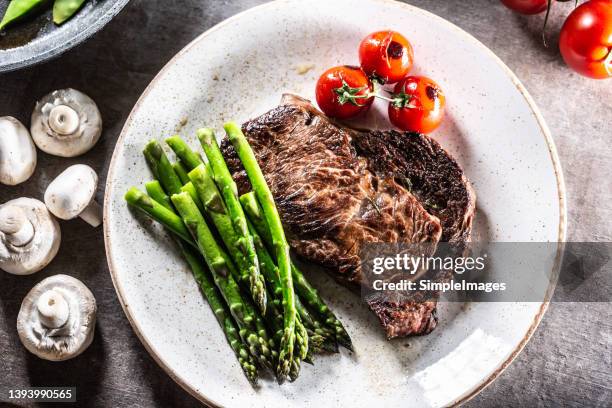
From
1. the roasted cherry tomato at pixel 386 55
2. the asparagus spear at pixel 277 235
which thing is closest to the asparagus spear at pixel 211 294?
the asparagus spear at pixel 277 235

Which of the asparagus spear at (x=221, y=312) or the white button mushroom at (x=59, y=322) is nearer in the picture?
the asparagus spear at (x=221, y=312)

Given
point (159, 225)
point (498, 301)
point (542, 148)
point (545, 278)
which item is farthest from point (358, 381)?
point (542, 148)

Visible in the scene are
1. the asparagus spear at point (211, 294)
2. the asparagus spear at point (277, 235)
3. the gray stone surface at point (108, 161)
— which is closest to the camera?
the asparagus spear at point (277, 235)

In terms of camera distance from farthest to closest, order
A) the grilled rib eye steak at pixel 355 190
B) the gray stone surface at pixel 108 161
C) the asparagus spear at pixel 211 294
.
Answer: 1. the gray stone surface at pixel 108 161
2. the asparagus spear at pixel 211 294
3. the grilled rib eye steak at pixel 355 190

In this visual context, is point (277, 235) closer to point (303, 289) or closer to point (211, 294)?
point (303, 289)

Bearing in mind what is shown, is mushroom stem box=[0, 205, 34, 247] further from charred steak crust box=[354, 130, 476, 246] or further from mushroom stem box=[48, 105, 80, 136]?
charred steak crust box=[354, 130, 476, 246]

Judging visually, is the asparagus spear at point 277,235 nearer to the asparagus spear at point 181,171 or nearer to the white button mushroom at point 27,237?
the asparagus spear at point 181,171

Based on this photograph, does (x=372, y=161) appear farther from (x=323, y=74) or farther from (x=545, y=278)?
(x=545, y=278)

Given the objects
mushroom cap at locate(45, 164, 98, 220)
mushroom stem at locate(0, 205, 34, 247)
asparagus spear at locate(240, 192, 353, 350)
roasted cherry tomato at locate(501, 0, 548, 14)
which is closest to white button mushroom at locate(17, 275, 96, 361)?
mushroom stem at locate(0, 205, 34, 247)
